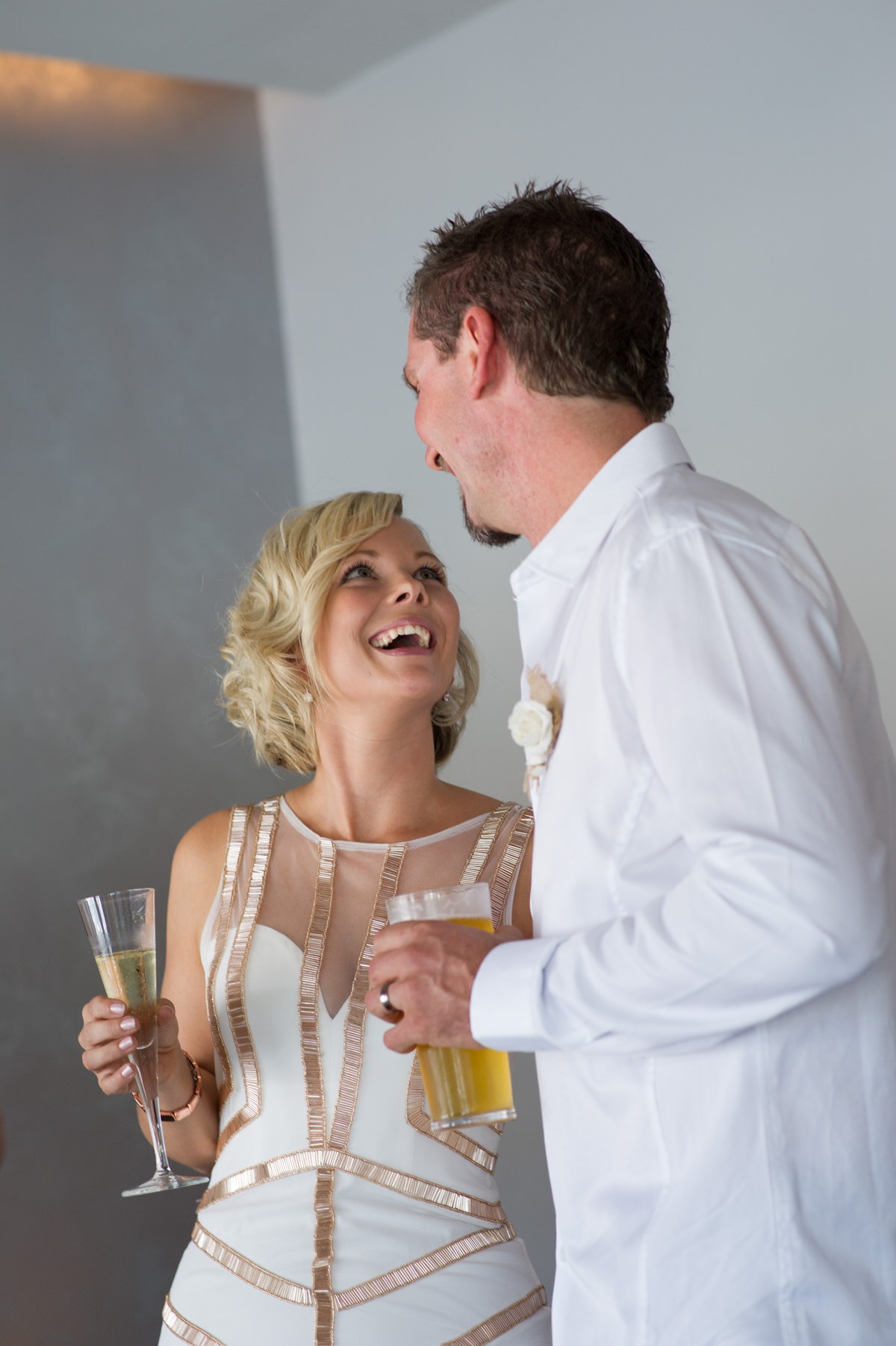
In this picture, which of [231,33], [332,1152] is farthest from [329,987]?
[231,33]

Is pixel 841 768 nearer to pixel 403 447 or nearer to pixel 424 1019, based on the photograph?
pixel 424 1019

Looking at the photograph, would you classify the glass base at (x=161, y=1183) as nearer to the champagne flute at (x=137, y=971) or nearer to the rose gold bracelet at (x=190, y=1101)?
the champagne flute at (x=137, y=971)

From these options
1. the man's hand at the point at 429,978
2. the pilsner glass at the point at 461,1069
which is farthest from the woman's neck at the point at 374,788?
the man's hand at the point at 429,978

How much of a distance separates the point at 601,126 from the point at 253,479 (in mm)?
1367

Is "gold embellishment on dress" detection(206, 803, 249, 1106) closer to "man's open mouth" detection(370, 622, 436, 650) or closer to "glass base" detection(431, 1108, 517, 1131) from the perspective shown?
"man's open mouth" detection(370, 622, 436, 650)

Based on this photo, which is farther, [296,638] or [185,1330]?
[296,638]

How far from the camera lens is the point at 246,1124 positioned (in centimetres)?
198

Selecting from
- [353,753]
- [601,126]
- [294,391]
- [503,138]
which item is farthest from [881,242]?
[294,391]

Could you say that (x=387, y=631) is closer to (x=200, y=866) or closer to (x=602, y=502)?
(x=200, y=866)

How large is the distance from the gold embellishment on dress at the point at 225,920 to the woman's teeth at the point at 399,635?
1.31ft

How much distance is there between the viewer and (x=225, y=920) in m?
2.15

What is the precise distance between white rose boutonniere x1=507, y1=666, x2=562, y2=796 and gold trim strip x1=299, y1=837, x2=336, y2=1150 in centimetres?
90

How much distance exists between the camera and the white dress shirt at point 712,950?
1.01 metres

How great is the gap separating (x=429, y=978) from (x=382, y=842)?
3.30 ft
